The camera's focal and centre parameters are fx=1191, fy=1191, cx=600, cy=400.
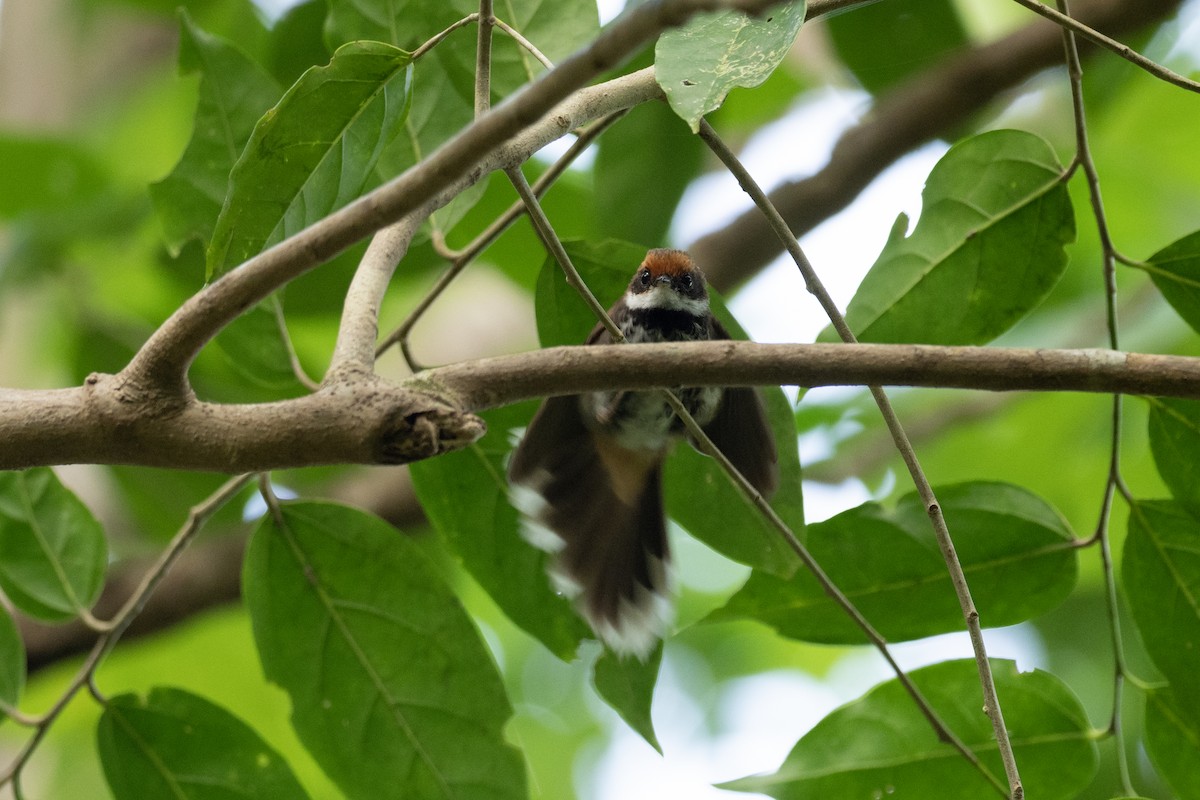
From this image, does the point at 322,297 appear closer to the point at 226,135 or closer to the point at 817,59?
the point at 226,135


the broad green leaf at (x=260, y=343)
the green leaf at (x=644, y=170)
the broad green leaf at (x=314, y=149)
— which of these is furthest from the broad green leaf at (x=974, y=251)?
the green leaf at (x=644, y=170)

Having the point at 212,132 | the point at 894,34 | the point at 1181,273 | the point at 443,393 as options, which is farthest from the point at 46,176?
the point at 1181,273

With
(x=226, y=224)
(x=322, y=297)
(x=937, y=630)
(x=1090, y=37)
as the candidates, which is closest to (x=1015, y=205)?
A: (x=1090, y=37)

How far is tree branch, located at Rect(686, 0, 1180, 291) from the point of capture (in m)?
3.21

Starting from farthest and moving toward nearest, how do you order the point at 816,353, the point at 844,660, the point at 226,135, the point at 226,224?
the point at 844,660
the point at 226,135
the point at 226,224
the point at 816,353

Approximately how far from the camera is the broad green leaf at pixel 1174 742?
1705 mm

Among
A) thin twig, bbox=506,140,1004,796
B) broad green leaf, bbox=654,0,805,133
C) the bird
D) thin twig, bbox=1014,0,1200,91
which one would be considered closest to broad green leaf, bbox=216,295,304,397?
the bird

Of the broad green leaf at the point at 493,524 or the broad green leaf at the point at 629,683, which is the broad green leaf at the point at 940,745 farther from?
the broad green leaf at the point at 493,524

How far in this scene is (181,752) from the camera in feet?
6.46

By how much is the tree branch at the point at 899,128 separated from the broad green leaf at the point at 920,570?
158 centimetres

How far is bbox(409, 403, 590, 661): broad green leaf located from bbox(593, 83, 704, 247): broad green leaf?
103cm

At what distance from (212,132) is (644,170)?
44.8 inches

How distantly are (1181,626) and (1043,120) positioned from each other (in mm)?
2793

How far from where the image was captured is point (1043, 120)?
409 centimetres
